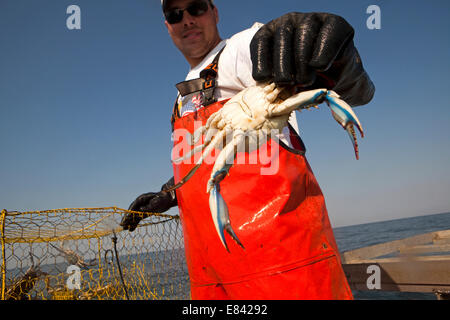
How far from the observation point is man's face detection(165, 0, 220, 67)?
210 centimetres

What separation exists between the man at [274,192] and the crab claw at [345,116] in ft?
0.64

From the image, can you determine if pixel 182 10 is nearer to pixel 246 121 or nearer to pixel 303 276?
pixel 246 121

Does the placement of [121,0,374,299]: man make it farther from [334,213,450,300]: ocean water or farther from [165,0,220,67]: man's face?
[334,213,450,300]: ocean water

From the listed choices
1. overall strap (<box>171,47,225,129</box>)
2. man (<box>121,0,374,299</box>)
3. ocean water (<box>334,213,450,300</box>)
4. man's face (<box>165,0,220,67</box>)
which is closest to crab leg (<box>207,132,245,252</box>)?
man (<box>121,0,374,299</box>)

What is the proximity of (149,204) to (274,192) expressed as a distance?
161 centimetres

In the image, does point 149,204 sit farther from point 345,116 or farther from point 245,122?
point 345,116

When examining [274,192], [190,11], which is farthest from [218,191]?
[190,11]

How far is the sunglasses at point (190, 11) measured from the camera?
2.08 meters

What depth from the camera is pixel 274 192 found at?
4.97ft

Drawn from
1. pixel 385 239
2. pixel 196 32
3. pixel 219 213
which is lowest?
pixel 385 239

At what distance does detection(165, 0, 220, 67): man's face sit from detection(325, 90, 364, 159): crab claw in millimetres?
1352

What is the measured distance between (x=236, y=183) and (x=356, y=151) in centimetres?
70

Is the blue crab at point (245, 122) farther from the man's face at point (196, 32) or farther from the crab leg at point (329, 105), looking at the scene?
the man's face at point (196, 32)
